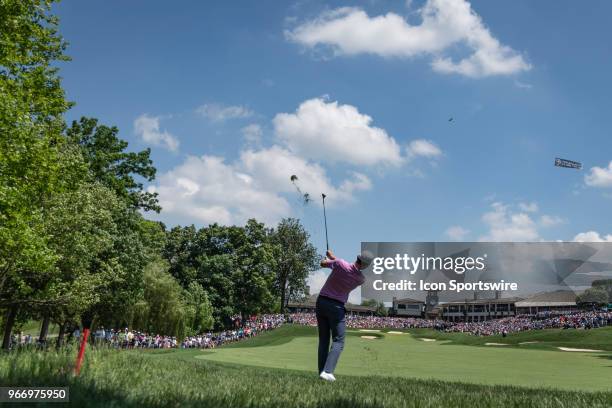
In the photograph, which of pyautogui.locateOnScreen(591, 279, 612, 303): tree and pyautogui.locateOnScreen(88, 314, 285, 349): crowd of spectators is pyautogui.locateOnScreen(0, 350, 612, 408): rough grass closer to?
pyautogui.locateOnScreen(88, 314, 285, 349): crowd of spectators

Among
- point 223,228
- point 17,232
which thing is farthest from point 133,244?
point 223,228

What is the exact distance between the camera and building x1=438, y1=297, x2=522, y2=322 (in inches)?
6678

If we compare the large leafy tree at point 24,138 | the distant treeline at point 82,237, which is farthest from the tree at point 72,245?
the large leafy tree at point 24,138

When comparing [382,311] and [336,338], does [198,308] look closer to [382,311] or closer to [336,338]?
[336,338]

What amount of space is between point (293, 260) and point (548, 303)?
109204 mm

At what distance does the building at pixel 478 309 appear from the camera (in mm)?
169625

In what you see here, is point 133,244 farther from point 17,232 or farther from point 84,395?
point 84,395

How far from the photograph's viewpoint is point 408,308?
7234 inches

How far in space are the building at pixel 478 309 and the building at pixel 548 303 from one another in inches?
148

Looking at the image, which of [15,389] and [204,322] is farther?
[204,322]

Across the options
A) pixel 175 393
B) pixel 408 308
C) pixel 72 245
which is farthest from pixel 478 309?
pixel 175 393

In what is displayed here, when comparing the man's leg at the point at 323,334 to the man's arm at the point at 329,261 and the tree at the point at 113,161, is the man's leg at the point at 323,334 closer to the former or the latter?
the man's arm at the point at 329,261

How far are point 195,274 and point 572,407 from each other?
70197 millimetres

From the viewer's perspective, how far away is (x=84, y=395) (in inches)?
207
